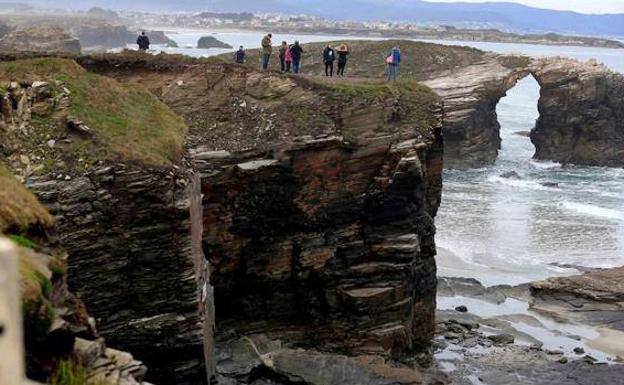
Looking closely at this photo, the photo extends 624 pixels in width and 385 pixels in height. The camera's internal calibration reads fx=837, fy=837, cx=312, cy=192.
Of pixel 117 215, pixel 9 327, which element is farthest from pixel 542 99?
pixel 9 327

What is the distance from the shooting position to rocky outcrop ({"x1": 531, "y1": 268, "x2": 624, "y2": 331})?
34.9 m

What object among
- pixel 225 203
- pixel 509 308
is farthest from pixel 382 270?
pixel 509 308

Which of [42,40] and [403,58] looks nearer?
[403,58]

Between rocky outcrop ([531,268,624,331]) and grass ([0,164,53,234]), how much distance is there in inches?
1022

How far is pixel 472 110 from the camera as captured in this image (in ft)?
229

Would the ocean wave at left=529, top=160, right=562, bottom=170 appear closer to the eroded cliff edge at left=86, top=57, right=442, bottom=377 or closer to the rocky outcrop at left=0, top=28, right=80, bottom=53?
the eroded cliff edge at left=86, top=57, right=442, bottom=377

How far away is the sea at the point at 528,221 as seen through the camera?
42625 millimetres

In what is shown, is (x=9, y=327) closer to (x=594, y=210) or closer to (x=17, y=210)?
(x=17, y=210)

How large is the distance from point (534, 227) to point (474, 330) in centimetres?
1932

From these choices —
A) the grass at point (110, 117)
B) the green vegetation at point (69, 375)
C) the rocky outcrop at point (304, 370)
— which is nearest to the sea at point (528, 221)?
the rocky outcrop at point (304, 370)

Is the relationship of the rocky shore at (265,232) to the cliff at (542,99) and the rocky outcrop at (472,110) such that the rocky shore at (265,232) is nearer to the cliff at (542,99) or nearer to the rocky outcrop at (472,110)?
the rocky outcrop at (472,110)

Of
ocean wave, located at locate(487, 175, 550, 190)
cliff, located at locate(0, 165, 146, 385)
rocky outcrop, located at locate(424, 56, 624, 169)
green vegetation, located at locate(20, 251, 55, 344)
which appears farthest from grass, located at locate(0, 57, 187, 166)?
rocky outcrop, located at locate(424, 56, 624, 169)

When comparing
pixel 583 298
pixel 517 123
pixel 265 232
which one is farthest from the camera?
pixel 517 123

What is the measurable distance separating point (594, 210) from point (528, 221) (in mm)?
6957
